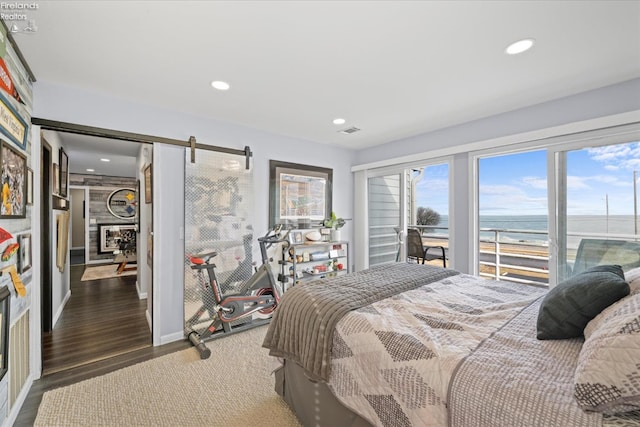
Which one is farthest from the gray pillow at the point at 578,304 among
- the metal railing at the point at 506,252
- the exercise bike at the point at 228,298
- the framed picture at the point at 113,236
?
the framed picture at the point at 113,236

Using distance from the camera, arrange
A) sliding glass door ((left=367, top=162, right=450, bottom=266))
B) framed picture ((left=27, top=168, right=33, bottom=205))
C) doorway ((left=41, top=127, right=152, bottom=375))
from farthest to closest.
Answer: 1. sliding glass door ((left=367, top=162, right=450, bottom=266))
2. doorway ((left=41, top=127, right=152, bottom=375))
3. framed picture ((left=27, top=168, right=33, bottom=205))

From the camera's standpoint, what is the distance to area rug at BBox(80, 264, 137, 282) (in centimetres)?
569

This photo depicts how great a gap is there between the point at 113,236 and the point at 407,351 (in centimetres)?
Result: 880

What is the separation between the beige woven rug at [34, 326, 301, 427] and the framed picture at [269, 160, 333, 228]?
1.85 metres

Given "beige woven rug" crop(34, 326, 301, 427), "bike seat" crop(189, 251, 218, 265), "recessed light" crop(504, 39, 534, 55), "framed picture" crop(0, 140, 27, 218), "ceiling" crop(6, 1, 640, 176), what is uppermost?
"ceiling" crop(6, 1, 640, 176)

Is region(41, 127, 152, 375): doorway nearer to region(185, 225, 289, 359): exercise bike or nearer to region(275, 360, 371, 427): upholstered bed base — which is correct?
region(185, 225, 289, 359): exercise bike

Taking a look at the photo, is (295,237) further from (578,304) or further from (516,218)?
(516,218)

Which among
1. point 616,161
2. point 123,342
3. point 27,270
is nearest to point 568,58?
point 616,161

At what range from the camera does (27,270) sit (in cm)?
208

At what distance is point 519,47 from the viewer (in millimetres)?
1842

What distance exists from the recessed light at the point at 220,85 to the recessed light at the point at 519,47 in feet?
7.14

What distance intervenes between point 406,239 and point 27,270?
168 inches

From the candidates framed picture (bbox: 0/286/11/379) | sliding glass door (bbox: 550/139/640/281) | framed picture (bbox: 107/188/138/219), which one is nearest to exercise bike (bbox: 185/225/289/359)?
framed picture (bbox: 0/286/11/379)

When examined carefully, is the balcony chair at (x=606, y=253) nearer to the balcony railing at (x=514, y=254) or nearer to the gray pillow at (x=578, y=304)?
the balcony railing at (x=514, y=254)
